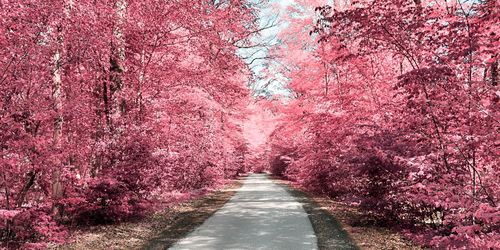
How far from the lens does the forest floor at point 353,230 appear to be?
8289 millimetres

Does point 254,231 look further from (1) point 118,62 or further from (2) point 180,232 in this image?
(1) point 118,62

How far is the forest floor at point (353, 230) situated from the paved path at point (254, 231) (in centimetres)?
29

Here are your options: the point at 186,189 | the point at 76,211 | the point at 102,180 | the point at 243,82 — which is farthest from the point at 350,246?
the point at 243,82

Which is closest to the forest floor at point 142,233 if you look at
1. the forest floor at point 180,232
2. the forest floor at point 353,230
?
the forest floor at point 180,232

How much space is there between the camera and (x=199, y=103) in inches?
630

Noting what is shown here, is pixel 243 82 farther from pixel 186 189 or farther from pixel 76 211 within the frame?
pixel 76 211

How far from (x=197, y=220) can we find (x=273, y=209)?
3265mm

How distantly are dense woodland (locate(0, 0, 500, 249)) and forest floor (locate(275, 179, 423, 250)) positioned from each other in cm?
45

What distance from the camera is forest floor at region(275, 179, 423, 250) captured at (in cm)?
829

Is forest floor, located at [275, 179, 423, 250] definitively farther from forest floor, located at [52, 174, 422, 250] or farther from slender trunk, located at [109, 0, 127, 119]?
slender trunk, located at [109, 0, 127, 119]

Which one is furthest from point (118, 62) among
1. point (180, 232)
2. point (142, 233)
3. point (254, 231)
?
point (254, 231)

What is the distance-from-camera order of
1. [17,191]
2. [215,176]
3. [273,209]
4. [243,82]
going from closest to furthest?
1. [17,191]
2. [273,209]
3. [215,176]
4. [243,82]

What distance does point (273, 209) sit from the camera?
13.8 m

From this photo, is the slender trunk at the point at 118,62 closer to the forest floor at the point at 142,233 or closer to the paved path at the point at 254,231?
the forest floor at the point at 142,233
